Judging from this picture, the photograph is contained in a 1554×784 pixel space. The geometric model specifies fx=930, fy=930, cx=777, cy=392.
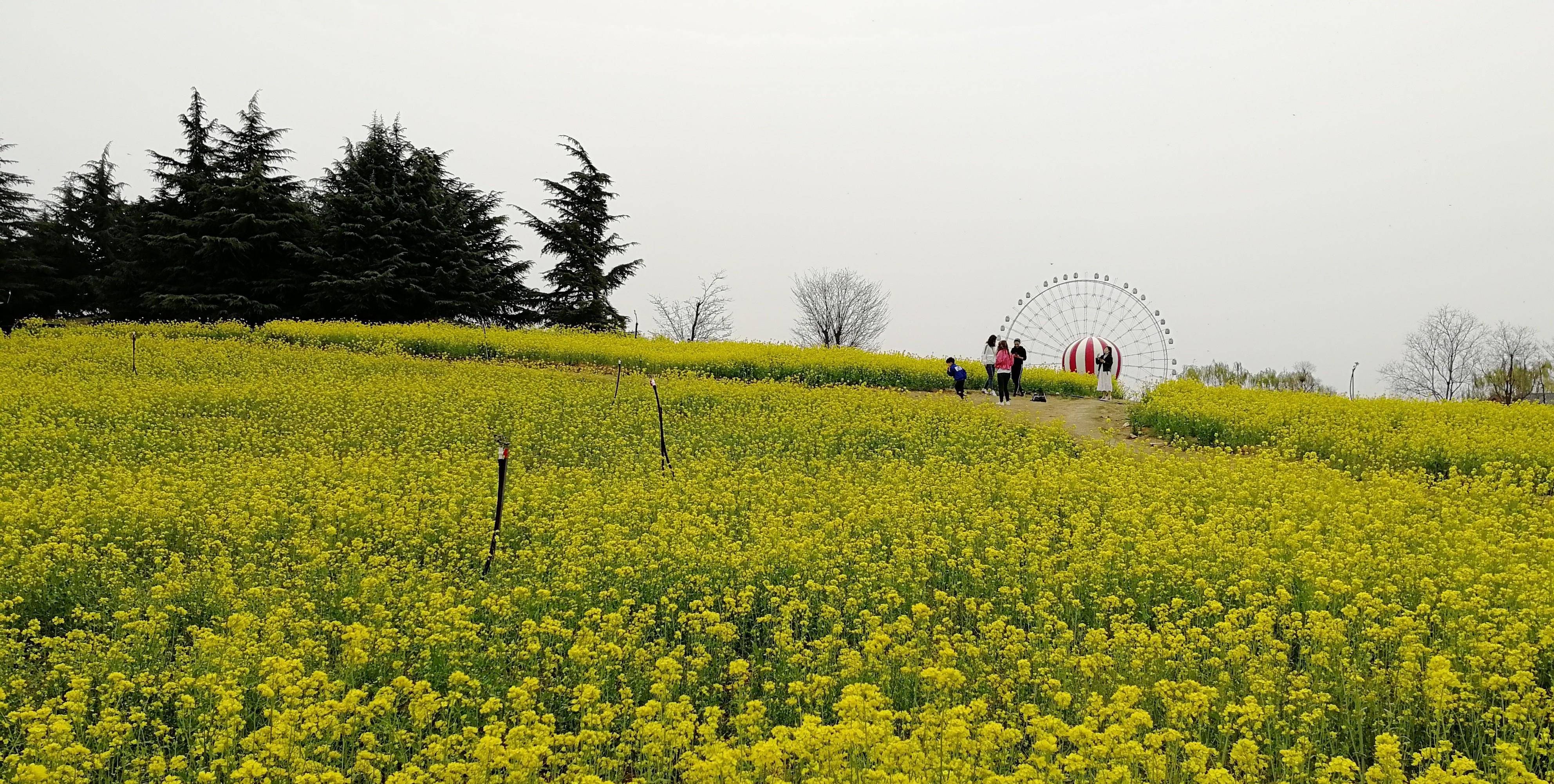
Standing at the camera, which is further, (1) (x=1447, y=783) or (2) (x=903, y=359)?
(2) (x=903, y=359)

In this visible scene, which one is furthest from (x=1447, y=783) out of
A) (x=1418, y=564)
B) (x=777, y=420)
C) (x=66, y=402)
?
(x=66, y=402)

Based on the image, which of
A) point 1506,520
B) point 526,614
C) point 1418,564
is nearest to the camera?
point 526,614

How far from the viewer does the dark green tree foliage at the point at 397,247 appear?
38.4 m

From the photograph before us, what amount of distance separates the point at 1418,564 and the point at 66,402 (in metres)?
19.6

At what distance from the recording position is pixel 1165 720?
18.0 feet

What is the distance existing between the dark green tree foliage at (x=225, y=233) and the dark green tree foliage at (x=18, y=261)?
6974mm

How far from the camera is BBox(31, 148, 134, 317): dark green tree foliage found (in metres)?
43.8

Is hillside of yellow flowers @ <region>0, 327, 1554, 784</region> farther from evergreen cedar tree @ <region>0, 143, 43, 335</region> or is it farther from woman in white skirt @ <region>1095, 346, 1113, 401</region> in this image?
evergreen cedar tree @ <region>0, 143, 43, 335</region>

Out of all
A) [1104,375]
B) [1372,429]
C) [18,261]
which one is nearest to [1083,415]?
[1372,429]

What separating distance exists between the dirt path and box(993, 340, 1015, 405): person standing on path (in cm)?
30

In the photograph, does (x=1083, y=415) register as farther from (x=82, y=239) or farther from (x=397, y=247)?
(x=82, y=239)

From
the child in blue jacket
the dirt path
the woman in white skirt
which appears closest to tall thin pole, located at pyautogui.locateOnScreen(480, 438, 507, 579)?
the dirt path

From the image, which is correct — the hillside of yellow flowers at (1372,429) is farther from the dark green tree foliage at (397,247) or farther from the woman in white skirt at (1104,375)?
the dark green tree foliage at (397,247)

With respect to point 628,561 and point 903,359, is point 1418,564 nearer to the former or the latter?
point 628,561
